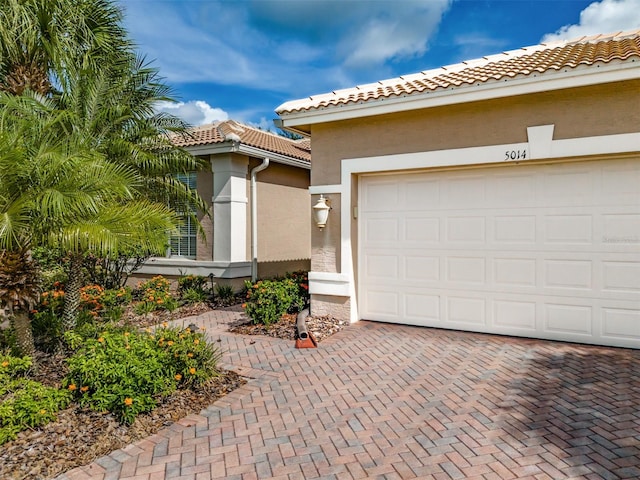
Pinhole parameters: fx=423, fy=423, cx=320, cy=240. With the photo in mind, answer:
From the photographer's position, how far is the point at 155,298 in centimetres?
996

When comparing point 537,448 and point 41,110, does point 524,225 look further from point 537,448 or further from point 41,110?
point 41,110

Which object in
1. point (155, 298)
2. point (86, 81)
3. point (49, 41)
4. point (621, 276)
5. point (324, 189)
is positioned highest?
point (49, 41)

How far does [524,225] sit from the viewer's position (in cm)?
690

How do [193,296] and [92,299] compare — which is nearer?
[92,299]

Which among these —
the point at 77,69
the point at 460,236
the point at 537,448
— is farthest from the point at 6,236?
the point at 460,236

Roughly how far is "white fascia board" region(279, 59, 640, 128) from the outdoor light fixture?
60.5 inches

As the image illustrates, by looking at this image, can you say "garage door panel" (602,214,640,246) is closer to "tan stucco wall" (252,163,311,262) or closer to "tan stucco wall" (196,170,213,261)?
"tan stucco wall" (252,163,311,262)

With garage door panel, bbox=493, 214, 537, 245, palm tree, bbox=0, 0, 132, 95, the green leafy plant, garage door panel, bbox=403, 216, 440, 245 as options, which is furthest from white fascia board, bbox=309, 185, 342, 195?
palm tree, bbox=0, 0, 132, 95

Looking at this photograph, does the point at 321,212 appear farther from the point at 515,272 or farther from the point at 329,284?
the point at 515,272

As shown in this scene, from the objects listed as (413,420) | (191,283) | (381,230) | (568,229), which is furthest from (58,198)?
(191,283)

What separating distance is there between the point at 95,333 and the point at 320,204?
436cm

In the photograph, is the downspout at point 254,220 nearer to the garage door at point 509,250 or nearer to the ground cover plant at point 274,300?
the ground cover plant at point 274,300

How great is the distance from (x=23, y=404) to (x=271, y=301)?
177 inches

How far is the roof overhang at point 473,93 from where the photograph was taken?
231 inches
